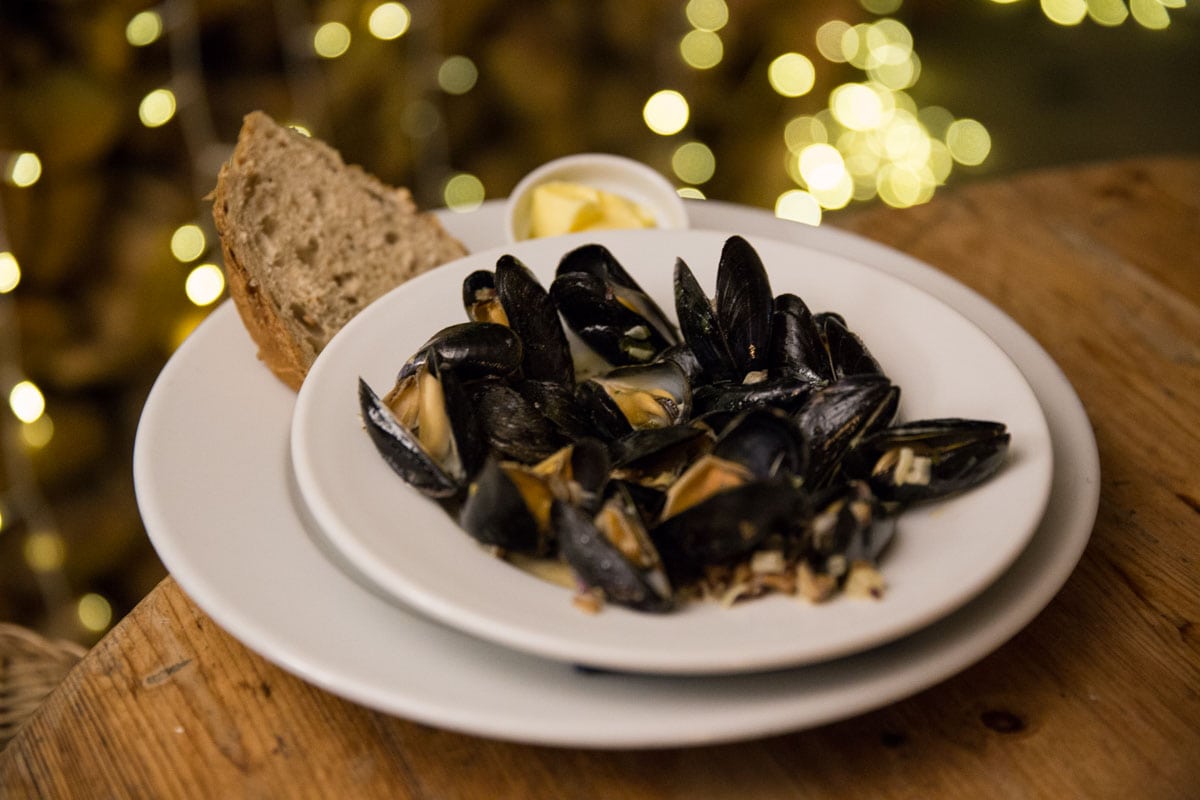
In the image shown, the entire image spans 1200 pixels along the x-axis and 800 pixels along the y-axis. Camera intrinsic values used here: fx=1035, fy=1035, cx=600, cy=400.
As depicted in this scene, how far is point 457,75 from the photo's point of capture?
2721 millimetres

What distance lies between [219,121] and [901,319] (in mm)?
1658

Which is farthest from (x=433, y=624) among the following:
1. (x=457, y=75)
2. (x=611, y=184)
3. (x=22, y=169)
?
(x=457, y=75)

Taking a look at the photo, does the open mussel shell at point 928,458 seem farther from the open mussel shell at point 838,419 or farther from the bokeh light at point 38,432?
the bokeh light at point 38,432

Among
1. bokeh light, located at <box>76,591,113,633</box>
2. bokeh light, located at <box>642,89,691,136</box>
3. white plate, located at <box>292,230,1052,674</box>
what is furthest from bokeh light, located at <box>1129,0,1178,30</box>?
bokeh light, located at <box>76,591,113,633</box>

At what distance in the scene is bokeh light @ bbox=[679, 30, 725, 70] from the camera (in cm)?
297

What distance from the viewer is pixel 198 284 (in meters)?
2.29

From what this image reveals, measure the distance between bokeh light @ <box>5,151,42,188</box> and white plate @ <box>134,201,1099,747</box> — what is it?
99 cm

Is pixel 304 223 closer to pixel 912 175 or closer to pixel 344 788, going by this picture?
pixel 344 788

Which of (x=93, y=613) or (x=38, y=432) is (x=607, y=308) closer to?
(x=38, y=432)

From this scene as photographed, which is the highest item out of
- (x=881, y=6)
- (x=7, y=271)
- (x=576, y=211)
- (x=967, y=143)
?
(x=576, y=211)

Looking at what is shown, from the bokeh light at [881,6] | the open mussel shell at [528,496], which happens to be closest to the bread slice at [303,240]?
the open mussel shell at [528,496]

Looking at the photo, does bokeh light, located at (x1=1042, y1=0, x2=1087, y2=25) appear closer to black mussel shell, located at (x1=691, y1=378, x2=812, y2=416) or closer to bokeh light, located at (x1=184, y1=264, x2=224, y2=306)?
bokeh light, located at (x1=184, y1=264, x2=224, y2=306)

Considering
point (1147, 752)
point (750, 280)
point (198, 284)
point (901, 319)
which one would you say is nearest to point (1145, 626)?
point (1147, 752)

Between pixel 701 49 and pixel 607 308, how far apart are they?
6.69 feet
